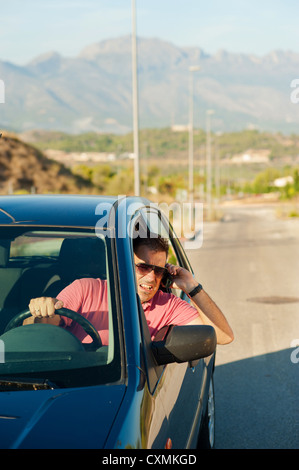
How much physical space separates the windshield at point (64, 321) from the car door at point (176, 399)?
19 cm

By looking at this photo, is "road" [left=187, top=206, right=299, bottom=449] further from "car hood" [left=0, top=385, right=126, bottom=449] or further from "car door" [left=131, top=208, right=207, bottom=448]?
"car hood" [left=0, top=385, right=126, bottom=449]

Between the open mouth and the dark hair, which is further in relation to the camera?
the dark hair

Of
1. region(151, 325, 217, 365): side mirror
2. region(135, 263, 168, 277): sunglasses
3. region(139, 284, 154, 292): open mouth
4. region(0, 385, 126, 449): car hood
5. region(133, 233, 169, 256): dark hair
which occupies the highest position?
region(133, 233, 169, 256): dark hair

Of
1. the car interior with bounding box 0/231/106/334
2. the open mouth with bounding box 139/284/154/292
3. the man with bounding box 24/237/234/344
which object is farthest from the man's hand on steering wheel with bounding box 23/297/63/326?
the open mouth with bounding box 139/284/154/292

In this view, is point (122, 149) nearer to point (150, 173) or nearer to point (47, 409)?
point (150, 173)

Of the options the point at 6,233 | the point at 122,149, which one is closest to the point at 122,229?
the point at 6,233

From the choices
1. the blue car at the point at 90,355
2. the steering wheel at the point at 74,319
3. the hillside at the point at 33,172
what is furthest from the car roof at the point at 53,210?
the hillside at the point at 33,172

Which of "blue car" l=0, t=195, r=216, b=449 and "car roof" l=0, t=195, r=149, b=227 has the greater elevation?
"car roof" l=0, t=195, r=149, b=227

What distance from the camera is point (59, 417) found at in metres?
2.19

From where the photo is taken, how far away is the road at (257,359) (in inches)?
194

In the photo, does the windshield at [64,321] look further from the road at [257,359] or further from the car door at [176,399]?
the road at [257,359]

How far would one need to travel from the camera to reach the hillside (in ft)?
167
